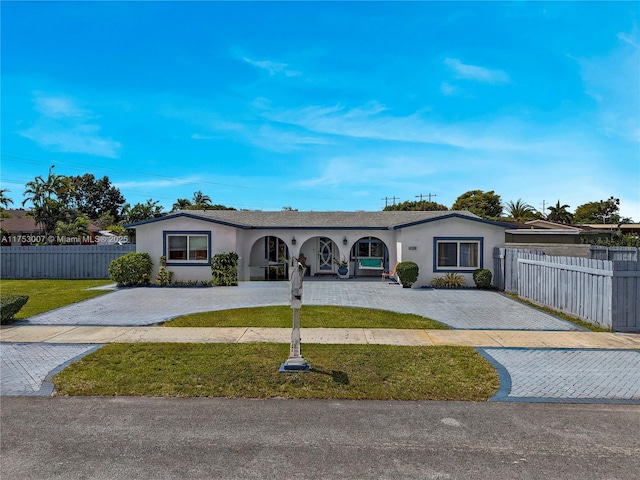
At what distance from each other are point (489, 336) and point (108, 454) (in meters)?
8.26

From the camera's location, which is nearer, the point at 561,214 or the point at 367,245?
the point at 367,245

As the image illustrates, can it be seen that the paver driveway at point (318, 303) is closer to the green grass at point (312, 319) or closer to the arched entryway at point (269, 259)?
the green grass at point (312, 319)

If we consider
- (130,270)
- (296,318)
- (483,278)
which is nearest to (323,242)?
(483,278)

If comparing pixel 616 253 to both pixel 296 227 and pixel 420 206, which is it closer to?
pixel 296 227

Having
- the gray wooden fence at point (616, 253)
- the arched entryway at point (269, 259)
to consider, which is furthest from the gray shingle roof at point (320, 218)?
the gray wooden fence at point (616, 253)

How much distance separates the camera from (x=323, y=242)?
23.2 m

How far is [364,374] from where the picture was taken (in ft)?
22.7

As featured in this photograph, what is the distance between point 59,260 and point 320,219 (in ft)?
47.6

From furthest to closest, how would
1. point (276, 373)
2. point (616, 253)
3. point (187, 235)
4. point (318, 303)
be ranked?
point (616, 253) → point (187, 235) → point (318, 303) → point (276, 373)

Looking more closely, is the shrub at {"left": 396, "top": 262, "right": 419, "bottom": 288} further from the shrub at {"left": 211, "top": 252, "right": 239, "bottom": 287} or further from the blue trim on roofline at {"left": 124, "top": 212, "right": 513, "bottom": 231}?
the shrub at {"left": 211, "top": 252, "right": 239, "bottom": 287}

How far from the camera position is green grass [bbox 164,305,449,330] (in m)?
10.8

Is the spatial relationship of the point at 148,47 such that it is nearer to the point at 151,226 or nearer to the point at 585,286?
the point at 151,226

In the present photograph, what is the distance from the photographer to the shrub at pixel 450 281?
18688mm

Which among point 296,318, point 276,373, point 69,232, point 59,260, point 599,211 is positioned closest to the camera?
point 276,373
